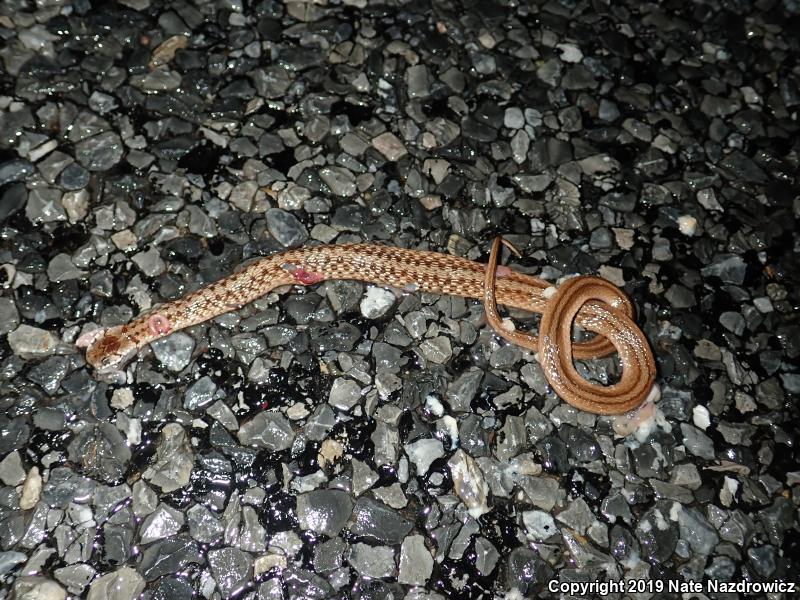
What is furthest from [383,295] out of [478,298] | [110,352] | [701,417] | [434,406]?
[701,417]

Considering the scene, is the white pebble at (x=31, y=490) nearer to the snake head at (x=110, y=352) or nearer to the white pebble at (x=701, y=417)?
the snake head at (x=110, y=352)

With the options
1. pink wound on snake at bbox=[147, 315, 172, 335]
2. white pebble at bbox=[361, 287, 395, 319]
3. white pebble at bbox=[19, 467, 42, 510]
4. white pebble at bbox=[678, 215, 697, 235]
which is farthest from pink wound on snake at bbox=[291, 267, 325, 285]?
white pebble at bbox=[678, 215, 697, 235]

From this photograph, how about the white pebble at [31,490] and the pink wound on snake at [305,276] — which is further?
the pink wound on snake at [305,276]

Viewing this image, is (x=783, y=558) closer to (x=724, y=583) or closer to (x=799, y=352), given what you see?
(x=724, y=583)

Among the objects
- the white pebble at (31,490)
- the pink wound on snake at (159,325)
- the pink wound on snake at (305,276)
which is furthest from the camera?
the pink wound on snake at (305,276)

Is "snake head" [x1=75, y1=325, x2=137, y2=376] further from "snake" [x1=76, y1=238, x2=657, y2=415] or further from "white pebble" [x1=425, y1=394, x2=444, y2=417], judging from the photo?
"white pebble" [x1=425, y1=394, x2=444, y2=417]

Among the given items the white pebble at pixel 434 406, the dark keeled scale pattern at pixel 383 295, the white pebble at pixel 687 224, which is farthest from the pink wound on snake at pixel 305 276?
the white pebble at pixel 687 224

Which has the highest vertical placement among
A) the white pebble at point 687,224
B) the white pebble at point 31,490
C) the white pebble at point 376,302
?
the white pebble at point 687,224

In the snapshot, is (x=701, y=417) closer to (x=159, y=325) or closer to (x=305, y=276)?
(x=305, y=276)
